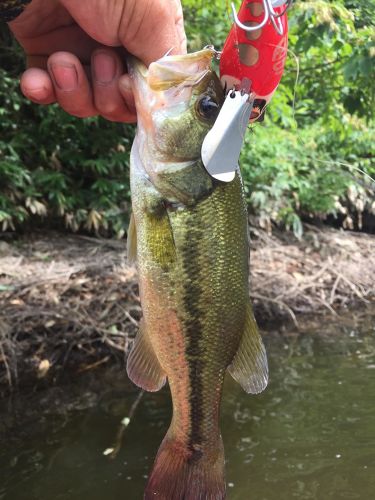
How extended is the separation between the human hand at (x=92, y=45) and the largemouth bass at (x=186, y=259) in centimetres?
10

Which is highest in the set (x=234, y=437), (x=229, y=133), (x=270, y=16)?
(x=270, y=16)

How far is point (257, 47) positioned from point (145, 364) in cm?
86

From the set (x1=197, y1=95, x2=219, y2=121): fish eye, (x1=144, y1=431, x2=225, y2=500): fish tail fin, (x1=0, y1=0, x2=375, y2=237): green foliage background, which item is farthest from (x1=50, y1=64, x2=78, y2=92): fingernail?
(x1=0, y1=0, x2=375, y2=237): green foliage background

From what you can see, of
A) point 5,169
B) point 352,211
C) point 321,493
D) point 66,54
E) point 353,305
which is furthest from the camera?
point 352,211

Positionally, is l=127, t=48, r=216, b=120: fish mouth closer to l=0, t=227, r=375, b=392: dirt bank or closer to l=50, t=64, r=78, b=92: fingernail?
l=50, t=64, r=78, b=92: fingernail

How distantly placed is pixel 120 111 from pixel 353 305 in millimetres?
4872

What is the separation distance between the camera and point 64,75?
5.37 ft

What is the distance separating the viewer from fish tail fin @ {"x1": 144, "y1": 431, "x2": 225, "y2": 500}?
147 centimetres

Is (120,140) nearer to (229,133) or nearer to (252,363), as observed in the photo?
(252,363)

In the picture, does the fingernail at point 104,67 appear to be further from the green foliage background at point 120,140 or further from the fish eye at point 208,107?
the green foliage background at point 120,140

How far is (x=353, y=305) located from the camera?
6.03m

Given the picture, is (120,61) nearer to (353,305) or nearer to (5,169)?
(5,169)

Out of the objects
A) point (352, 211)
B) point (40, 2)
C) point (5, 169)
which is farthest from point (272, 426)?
point (352, 211)

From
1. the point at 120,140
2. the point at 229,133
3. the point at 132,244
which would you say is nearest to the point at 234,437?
the point at 132,244
